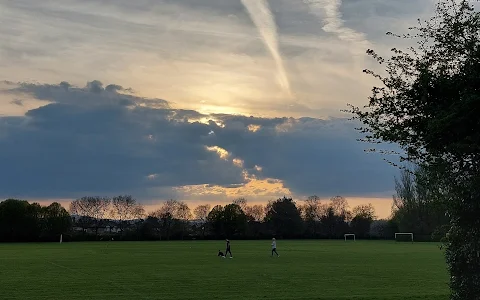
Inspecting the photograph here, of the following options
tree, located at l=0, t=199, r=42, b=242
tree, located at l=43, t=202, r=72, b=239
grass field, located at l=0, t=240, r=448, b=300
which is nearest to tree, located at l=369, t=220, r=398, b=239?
tree, located at l=43, t=202, r=72, b=239

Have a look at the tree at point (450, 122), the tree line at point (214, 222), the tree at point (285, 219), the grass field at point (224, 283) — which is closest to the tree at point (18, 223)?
the tree line at point (214, 222)

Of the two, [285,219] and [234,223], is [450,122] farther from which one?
[285,219]

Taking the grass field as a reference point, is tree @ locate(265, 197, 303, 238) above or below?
above

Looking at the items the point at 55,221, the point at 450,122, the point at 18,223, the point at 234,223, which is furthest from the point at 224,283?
the point at 234,223

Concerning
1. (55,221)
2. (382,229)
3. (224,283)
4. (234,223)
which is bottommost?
(224,283)

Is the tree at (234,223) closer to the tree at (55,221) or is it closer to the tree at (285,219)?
the tree at (285,219)

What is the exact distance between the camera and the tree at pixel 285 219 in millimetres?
135250

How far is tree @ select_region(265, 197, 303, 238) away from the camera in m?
135

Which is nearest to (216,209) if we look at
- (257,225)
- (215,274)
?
(257,225)

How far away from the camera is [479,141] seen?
31.9 ft

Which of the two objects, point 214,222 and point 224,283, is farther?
point 214,222

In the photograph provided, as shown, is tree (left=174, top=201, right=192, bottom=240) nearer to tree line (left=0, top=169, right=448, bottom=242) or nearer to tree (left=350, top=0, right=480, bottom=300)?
tree line (left=0, top=169, right=448, bottom=242)

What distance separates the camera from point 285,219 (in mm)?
136875

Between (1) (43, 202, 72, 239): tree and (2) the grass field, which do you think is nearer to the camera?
(2) the grass field
